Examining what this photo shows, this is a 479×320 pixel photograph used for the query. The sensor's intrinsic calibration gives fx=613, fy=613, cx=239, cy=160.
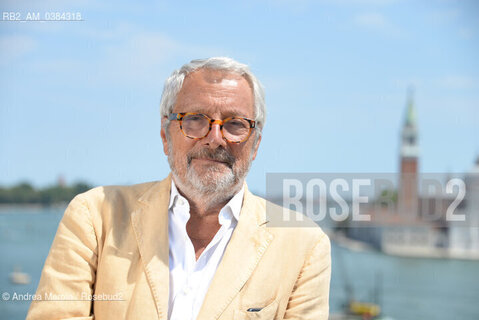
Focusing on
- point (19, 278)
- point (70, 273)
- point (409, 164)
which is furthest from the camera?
point (409, 164)

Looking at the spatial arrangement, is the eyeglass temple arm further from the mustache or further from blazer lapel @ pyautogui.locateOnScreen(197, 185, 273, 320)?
blazer lapel @ pyautogui.locateOnScreen(197, 185, 273, 320)

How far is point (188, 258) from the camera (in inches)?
49.0

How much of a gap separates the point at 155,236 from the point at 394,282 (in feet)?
108

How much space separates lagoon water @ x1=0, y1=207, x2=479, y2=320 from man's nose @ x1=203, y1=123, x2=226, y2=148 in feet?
Answer: 67.6

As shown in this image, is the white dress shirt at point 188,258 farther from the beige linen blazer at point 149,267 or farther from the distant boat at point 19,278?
the distant boat at point 19,278

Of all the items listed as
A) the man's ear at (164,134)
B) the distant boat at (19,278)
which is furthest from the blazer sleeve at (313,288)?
the distant boat at (19,278)

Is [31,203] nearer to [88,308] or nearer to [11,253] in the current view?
[11,253]

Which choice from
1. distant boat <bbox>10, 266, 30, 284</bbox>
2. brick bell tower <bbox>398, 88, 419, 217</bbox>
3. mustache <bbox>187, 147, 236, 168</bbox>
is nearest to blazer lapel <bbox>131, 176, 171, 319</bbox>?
mustache <bbox>187, 147, 236, 168</bbox>

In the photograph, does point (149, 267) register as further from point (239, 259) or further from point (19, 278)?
point (19, 278)

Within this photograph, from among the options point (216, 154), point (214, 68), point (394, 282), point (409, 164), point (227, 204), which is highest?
point (214, 68)

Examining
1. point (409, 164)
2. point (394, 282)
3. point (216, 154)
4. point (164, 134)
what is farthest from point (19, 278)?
point (409, 164)

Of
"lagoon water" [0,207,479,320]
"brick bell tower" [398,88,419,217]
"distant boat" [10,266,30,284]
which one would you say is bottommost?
"lagoon water" [0,207,479,320]

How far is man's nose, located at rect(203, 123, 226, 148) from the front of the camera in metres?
1.21

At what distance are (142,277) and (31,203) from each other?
153 feet
